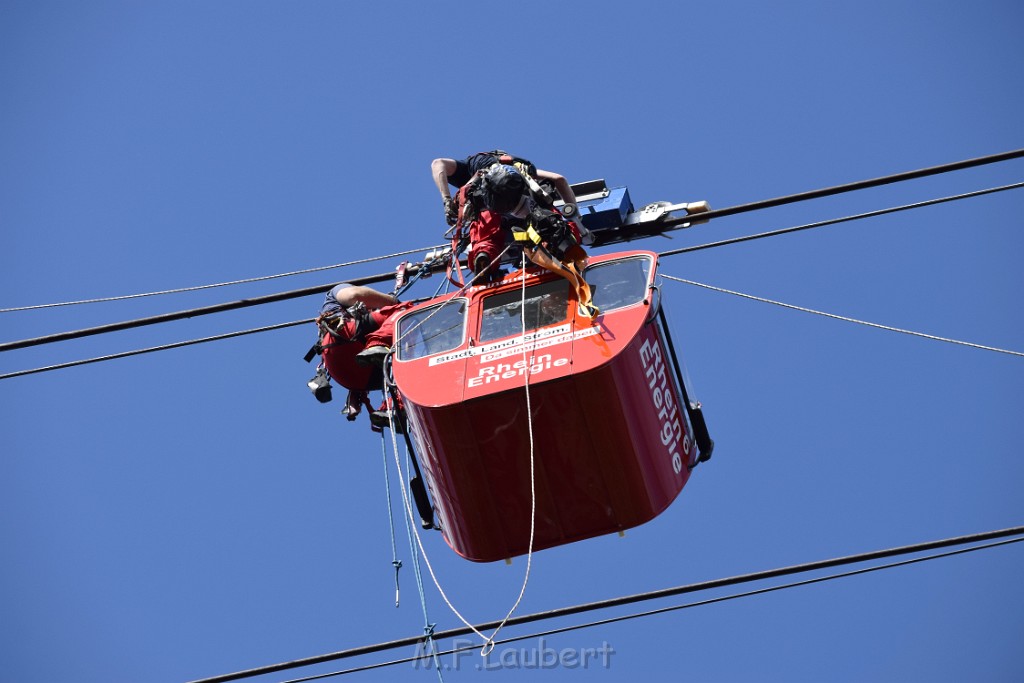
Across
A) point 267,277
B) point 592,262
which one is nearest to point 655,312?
point 592,262

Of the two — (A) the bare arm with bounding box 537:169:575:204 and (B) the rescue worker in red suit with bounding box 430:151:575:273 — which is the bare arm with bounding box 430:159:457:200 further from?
(A) the bare arm with bounding box 537:169:575:204

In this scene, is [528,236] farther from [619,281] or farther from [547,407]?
[547,407]

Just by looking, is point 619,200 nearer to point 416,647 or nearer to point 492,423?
point 492,423

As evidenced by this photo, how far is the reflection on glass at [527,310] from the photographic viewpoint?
Result: 51.4 ft

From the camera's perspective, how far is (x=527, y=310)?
1582 cm

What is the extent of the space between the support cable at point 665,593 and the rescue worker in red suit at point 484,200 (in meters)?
3.12

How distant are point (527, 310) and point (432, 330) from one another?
2.82ft

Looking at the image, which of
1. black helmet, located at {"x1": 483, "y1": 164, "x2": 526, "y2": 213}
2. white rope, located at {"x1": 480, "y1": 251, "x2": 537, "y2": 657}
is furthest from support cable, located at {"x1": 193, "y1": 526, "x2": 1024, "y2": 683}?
black helmet, located at {"x1": 483, "y1": 164, "x2": 526, "y2": 213}

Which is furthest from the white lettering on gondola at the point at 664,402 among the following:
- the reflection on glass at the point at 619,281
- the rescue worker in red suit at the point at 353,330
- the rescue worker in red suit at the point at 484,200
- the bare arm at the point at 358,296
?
the bare arm at the point at 358,296

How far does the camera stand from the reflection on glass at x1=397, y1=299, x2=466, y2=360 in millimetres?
15898

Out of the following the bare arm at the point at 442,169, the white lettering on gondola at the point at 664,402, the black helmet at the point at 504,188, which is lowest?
the white lettering on gondola at the point at 664,402

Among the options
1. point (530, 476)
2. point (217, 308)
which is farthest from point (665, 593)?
point (217, 308)

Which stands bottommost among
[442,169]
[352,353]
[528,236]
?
[352,353]

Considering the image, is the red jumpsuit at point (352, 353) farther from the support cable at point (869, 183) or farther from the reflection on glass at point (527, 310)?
the support cable at point (869, 183)
